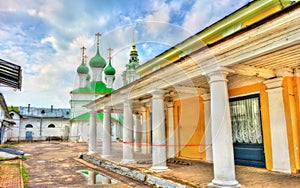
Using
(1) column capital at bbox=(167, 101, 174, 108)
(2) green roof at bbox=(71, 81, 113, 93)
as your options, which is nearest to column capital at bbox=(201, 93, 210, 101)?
(1) column capital at bbox=(167, 101, 174, 108)

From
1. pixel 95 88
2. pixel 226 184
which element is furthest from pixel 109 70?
pixel 226 184

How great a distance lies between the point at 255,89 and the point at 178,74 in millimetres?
3101

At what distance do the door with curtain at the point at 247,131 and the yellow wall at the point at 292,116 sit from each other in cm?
102

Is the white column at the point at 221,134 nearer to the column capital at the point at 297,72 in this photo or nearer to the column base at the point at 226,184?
the column base at the point at 226,184

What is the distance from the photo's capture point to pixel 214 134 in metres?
6.22

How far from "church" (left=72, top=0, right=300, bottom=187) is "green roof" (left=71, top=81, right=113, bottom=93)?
25.3 metres

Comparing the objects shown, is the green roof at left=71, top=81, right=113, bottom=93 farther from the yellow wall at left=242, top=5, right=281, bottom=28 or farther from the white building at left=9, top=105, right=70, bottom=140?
the yellow wall at left=242, top=5, right=281, bottom=28

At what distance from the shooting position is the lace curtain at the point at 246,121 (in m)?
8.52

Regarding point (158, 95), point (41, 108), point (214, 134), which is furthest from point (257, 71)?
point (41, 108)

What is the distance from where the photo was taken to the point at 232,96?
949cm

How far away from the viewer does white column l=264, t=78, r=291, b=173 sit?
7.47 m

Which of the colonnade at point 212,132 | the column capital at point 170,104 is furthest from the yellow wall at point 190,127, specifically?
the colonnade at point 212,132

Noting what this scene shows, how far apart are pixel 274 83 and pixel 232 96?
76.5 inches

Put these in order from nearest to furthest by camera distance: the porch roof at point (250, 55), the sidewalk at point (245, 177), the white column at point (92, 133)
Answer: the porch roof at point (250, 55), the sidewalk at point (245, 177), the white column at point (92, 133)
